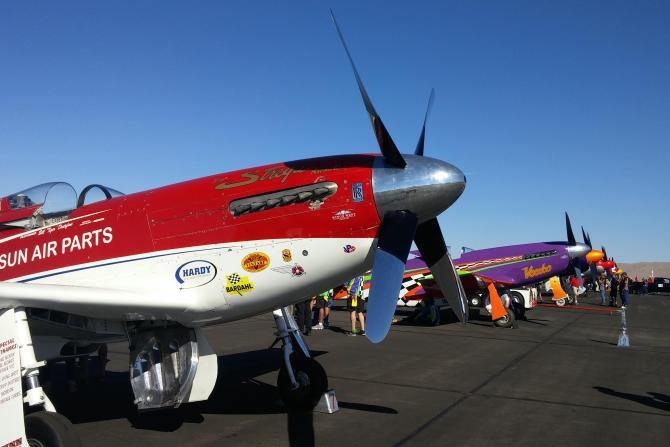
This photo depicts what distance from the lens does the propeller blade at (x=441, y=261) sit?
6246 millimetres

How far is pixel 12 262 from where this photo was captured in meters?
6.37

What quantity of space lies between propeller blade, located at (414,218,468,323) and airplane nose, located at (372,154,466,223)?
2.93 ft

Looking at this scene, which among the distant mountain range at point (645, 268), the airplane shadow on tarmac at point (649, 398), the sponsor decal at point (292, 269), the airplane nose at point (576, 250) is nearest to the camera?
the sponsor decal at point (292, 269)

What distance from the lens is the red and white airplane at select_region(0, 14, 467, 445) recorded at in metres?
5.14

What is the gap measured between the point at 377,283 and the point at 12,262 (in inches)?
177

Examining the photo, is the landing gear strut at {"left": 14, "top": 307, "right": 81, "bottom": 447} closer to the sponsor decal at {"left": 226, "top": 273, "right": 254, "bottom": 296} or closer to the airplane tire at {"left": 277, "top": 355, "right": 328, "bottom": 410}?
the sponsor decal at {"left": 226, "top": 273, "right": 254, "bottom": 296}

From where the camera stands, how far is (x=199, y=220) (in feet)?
18.9

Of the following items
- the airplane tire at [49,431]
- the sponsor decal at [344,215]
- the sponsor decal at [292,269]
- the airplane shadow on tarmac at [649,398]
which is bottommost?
the airplane shadow on tarmac at [649,398]

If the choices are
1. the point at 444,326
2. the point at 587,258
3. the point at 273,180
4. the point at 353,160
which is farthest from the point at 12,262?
the point at 587,258

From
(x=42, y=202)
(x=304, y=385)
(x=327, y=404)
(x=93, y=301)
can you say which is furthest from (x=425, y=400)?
(x=42, y=202)

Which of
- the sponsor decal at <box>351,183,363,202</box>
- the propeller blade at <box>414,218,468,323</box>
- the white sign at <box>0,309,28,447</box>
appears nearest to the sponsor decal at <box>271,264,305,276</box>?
the sponsor decal at <box>351,183,363,202</box>

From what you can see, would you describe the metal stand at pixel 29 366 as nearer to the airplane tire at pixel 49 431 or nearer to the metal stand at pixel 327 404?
the airplane tire at pixel 49 431

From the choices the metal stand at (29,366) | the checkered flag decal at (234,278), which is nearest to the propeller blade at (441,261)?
the checkered flag decal at (234,278)

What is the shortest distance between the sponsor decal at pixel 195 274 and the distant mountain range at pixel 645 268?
138 metres
